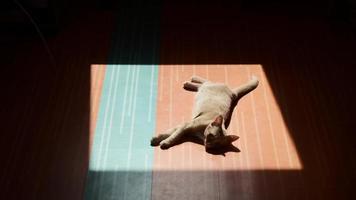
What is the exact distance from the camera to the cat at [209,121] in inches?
89.1

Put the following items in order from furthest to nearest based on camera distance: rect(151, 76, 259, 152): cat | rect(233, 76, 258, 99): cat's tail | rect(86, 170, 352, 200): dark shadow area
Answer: rect(233, 76, 258, 99): cat's tail → rect(151, 76, 259, 152): cat → rect(86, 170, 352, 200): dark shadow area

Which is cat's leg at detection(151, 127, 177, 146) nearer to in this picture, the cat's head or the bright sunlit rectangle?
the bright sunlit rectangle

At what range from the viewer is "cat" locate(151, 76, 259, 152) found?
7.43ft

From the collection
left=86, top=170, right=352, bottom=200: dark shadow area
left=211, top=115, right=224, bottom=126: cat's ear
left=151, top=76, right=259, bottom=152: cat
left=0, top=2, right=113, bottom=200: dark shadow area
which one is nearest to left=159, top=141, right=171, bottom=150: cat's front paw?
left=151, top=76, right=259, bottom=152: cat

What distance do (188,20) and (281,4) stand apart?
0.75 m

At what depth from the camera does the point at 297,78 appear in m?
2.76

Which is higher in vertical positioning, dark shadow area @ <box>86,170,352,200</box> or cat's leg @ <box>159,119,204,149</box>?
cat's leg @ <box>159,119,204,149</box>

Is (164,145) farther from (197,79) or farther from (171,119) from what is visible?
(197,79)

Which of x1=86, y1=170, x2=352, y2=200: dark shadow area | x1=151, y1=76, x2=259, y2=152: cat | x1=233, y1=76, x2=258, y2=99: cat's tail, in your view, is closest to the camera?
x1=86, y1=170, x2=352, y2=200: dark shadow area

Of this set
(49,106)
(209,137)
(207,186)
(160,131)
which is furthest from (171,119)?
(49,106)

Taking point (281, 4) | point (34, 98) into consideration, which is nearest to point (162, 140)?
point (34, 98)

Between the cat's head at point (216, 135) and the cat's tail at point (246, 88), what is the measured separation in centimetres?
36

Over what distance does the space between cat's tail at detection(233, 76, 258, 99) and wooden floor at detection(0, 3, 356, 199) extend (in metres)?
0.05

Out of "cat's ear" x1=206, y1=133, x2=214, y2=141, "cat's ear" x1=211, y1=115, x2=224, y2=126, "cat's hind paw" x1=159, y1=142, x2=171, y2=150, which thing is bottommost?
"cat's hind paw" x1=159, y1=142, x2=171, y2=150
